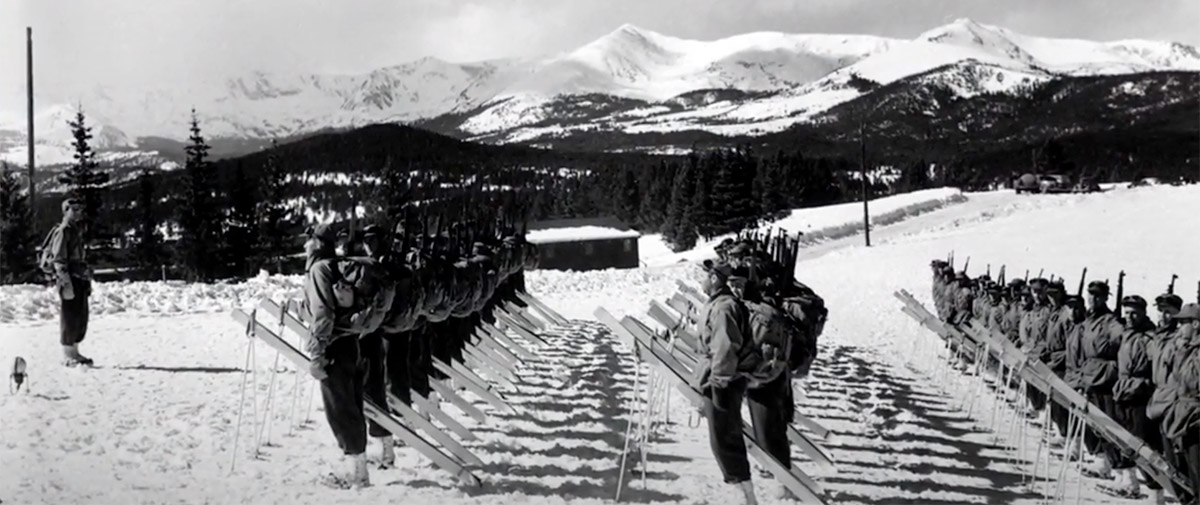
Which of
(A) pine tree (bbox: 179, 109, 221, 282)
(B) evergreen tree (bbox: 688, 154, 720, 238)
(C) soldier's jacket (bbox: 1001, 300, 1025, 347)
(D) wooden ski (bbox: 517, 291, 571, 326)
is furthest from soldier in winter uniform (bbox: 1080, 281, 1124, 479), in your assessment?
(B) evergreen tree (bbox: 688, 154, 720, 238)

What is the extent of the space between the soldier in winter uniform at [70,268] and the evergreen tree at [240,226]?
37480 mm

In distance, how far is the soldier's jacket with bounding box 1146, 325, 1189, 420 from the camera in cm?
720

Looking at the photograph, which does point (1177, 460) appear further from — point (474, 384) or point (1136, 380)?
point (474, 384)

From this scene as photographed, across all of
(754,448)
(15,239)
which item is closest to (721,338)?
(754,448)

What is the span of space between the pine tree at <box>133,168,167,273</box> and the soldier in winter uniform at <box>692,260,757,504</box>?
30.8 m

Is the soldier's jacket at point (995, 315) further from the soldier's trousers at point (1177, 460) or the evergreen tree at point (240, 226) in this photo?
the evergreen tree at point (240, 226)

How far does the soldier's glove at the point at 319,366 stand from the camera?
702cm

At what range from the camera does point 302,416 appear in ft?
31.2

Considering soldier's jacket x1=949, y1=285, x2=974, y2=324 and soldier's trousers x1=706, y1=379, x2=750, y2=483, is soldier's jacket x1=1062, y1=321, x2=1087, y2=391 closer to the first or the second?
soldier's trousers x1=706, y1=379, x2=750, y2=483

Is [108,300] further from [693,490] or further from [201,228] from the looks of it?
[201,228]

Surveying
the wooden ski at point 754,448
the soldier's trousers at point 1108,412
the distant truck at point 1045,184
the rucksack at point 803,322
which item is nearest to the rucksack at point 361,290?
the wooden ski at point 754,448

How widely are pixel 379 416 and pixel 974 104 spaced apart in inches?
7738

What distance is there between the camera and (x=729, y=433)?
7.07 metres

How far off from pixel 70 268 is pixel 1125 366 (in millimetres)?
10864
